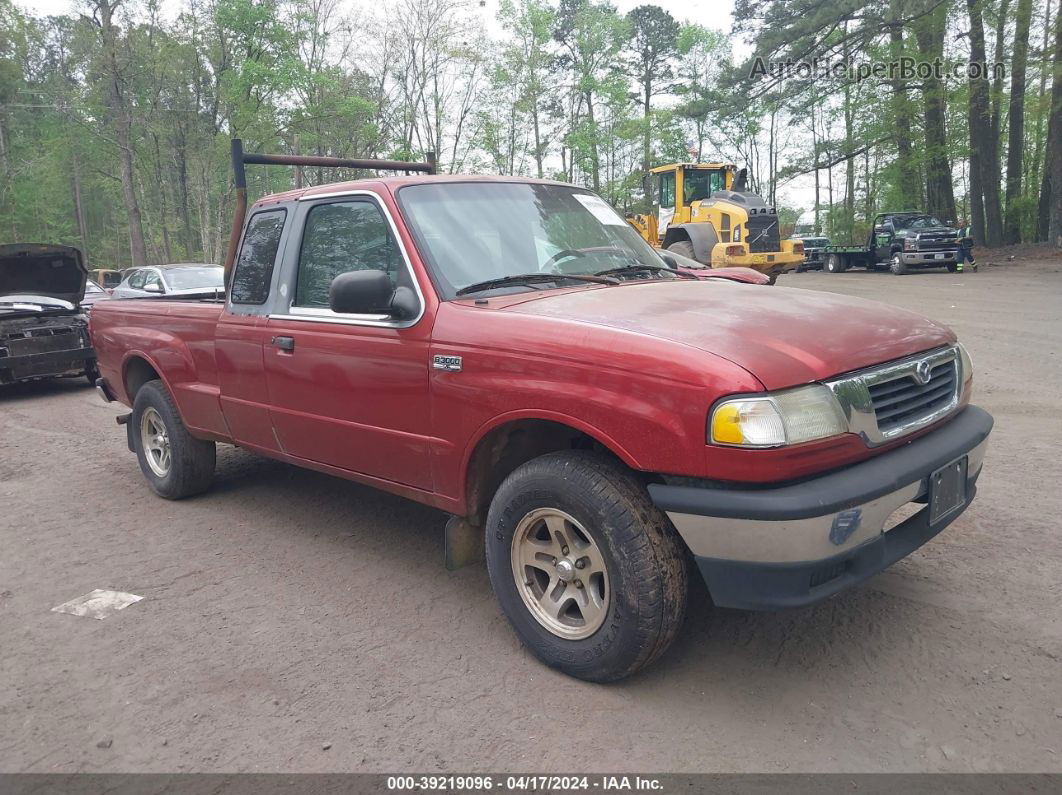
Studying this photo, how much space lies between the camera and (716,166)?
20062 millimetres

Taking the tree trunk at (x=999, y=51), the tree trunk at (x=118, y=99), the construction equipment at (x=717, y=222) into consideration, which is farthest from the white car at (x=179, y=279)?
the tree trunk at (x=999, y=51)

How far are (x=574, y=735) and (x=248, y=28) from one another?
99.7 feet

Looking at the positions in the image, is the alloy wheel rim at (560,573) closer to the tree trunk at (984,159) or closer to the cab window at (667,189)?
the cab window at (667,189)

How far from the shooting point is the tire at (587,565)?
2.76 m

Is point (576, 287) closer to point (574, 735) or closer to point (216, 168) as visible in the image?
point (574, 735)

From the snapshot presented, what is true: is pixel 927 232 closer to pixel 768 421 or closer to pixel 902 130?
pixel 902 130

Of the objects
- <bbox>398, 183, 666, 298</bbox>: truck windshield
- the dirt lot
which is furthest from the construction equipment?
the dirt lot

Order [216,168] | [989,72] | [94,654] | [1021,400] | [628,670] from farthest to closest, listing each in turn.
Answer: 1. [216,168]
2. [989,72]
3. [1021,400]
4. [94,654]
5. [628,670]

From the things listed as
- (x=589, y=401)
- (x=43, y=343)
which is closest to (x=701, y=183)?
(x=43, y=343)

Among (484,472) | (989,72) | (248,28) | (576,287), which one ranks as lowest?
(484,472)

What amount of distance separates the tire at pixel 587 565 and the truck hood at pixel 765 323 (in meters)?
0.56

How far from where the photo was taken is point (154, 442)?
226 inches

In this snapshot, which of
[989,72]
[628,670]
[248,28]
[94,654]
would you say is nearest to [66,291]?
[94,654]

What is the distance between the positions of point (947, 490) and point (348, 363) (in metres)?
2.63
